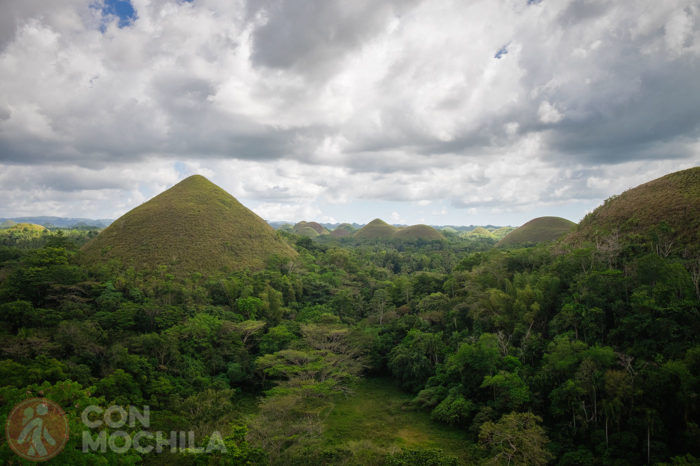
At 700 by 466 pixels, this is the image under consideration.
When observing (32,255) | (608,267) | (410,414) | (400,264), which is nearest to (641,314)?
(608,267)

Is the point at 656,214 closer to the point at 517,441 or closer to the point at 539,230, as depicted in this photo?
the point at 517,441
